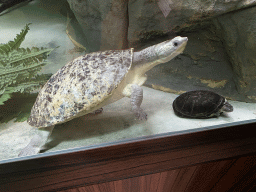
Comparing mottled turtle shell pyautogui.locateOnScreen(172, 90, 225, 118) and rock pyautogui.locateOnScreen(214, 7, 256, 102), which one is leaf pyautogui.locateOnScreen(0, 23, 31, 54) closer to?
mottled turtle shell pyautogui.locateOnScreen(172, 90, 225, 118)

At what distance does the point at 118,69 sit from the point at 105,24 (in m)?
0.29

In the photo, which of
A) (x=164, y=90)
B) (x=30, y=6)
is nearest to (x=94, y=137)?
(x=164, y=90)

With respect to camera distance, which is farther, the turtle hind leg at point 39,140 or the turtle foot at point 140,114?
the turtle foot at point 140,114

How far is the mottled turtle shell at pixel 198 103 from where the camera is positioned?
1.06m

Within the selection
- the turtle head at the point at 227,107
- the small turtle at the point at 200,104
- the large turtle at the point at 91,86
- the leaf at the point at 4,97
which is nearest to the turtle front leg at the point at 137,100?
the large turtle at the point at 91,86

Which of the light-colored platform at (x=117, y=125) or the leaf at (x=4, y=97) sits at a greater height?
the leaf at (x=4, y=97)

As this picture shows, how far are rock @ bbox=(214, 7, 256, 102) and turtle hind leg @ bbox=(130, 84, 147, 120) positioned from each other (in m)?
0.60

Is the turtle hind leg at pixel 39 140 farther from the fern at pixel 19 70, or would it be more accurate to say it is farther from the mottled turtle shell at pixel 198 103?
the mottled turtle shell at pixel 198 103

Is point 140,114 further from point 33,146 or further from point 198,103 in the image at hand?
point 33,146

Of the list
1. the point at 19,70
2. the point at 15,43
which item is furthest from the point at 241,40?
the point at 19,70

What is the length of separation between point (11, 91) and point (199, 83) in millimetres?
1231

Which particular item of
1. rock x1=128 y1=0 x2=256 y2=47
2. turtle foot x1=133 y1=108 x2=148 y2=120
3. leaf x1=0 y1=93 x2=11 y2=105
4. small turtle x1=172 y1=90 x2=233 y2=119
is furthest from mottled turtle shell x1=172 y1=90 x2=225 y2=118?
leaf x1=0 y1=93 x2=11 y2=105

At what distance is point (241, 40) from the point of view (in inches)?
46.1

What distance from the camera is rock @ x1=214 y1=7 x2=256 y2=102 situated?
1.10 meters
